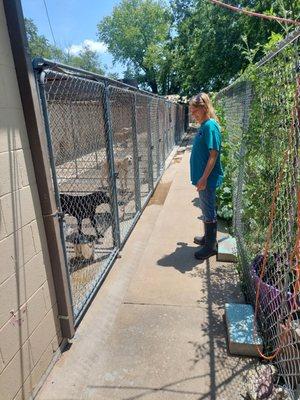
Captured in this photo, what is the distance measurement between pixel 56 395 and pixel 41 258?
99 cm

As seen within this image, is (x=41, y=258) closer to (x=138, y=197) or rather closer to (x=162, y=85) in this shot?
(x=138, y=197)

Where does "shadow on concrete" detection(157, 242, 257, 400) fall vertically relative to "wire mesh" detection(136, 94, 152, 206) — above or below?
below

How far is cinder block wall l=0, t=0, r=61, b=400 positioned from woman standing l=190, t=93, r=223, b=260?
6.99 feet

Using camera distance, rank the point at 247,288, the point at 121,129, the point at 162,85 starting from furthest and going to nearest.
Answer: the point at 162,85 → the point at 121,129 → the point at 247,288

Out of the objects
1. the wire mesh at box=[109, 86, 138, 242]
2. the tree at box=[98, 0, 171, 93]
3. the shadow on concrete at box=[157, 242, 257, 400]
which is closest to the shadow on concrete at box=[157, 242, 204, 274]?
the shadow on concrete at box=[157, 242, 257, 400]

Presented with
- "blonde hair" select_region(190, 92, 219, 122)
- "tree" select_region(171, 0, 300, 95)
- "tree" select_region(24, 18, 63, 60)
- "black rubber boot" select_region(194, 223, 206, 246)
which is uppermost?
"tree" select_region(24, 18, 63, 60)

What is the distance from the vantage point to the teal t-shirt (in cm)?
377

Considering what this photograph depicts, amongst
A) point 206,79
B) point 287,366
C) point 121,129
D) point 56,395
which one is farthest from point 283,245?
point 206,79

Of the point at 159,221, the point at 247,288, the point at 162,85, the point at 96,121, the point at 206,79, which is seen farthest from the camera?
the point at 162,85

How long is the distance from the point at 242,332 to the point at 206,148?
6.78 ft

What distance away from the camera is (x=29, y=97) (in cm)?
220

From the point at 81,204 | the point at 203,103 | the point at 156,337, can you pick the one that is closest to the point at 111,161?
the point at 81,204

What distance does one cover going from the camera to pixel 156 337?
2.98 meters

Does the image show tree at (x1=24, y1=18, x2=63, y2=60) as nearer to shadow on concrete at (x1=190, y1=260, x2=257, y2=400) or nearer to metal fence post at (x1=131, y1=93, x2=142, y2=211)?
metal fence post at (x1=131, y1=93, x2=142, y2=211)
